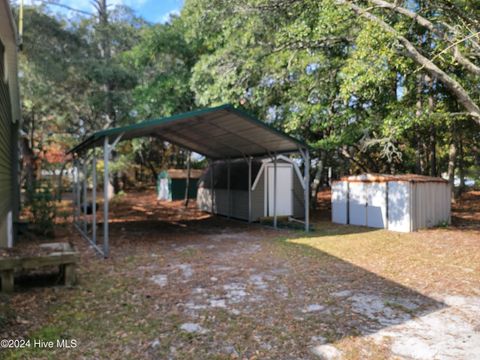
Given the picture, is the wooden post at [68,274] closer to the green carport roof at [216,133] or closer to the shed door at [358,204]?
the green carport roof at [216,133]

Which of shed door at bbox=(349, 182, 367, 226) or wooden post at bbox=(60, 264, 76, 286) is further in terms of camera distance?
shed door at bbox=(349, 182, 367, 226)

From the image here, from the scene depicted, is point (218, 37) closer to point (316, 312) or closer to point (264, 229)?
point (264, 229)

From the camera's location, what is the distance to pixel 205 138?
11.1 metres

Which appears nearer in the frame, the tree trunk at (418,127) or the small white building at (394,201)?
the small white building at (394,201)

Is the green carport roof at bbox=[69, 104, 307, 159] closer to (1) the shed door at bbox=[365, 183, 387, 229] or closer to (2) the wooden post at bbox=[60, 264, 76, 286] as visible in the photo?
(1) the shed door at bbox=[365, 183, 387, 229]

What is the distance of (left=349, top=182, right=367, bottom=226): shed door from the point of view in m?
10.5

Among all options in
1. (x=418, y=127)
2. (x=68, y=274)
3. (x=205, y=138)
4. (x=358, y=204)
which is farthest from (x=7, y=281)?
(x=418, y=127)

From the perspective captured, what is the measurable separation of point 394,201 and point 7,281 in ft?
28.5

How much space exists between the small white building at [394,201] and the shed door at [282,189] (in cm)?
187

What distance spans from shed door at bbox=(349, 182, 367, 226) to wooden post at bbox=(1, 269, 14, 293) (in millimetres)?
8842

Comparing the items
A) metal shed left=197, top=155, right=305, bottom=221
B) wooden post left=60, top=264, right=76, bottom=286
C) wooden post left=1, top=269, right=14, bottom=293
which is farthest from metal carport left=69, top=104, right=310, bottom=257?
wooden post left=1, top=269, right=14, bottom=293

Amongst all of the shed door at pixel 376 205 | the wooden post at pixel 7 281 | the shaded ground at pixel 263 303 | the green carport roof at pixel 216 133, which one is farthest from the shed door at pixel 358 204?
the wooden post at pixel 7 281

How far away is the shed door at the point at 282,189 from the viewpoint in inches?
477

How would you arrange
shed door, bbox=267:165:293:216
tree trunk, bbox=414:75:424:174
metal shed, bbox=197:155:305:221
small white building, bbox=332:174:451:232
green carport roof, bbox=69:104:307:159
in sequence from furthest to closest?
1. shed door, bbox=267:165:293:216
2. metal shed, bbox=197:155:305:221
3. tree trunk, bbox=414:75:424:174
4. small white building, bbox=332:174:451:232
5. green carport roof, bbox=69:104:307:159
